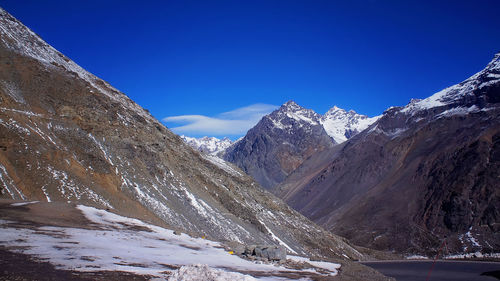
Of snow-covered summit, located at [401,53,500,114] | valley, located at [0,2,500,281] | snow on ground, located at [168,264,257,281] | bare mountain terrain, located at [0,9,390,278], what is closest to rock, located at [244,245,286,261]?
valley, located at [0,2,500,281]

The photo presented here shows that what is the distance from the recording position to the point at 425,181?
101188 millimetres

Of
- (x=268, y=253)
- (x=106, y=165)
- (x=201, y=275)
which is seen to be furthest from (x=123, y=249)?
(x=106, y=165)

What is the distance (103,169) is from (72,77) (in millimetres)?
25604

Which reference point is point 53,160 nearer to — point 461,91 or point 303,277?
point 303,277

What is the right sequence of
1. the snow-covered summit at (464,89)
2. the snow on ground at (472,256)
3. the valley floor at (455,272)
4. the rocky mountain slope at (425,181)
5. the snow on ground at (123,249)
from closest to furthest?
the snow on ground at (123,249)
the valley floor at (455,272)
the snow on ground at (472,256)
the rocky mountain slope at (425,181)
the snow-covered summit at (464,89)

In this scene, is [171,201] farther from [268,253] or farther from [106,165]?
[268,253]

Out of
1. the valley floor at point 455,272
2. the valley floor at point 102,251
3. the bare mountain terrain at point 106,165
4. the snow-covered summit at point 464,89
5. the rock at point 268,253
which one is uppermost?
the snow-covered summit at point 464,89

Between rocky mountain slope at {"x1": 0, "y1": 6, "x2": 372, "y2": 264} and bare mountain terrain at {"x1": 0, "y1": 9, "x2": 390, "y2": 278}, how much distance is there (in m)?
0.13

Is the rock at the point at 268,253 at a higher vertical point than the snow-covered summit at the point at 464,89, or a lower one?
lower

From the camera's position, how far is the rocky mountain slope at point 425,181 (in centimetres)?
8069

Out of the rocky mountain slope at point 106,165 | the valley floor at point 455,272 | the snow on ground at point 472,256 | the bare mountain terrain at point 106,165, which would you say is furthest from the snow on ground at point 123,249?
the snow on ground at point 472,256

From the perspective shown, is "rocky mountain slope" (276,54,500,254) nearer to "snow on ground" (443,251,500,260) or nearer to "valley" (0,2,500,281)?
"valley" (0,2,500,281)

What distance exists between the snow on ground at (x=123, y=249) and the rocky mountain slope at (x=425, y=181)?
6619cm

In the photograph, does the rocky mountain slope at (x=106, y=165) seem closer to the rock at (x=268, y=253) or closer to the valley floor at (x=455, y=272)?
the rock at (x=268, y=253)
